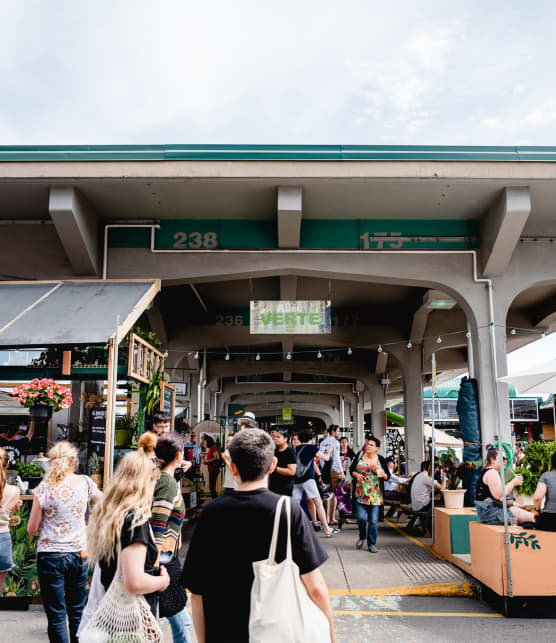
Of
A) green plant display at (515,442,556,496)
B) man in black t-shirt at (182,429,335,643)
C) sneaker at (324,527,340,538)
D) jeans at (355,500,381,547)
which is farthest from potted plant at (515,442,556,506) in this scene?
man in black t-shirt at (182,429,335,643)

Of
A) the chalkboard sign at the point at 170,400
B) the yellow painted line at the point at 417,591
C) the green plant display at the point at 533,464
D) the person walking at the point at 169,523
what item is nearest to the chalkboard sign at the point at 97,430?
the chalkboard sign at the point at 170,400

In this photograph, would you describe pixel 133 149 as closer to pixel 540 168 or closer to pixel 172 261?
pixel 172 261

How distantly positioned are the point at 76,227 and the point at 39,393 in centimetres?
341

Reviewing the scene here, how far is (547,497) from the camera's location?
576 centimetres

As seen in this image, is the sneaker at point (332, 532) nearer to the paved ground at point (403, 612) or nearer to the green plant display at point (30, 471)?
the paved ground at point (403, 612)

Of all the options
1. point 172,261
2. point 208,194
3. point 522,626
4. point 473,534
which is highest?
point 208,194

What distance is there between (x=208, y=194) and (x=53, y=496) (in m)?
6.45

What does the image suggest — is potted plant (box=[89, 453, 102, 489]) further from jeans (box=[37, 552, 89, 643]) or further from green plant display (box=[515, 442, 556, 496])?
green plant display (box=[515, 442, 556, 496])

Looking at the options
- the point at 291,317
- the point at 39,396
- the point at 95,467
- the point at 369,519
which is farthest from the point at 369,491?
the point at 39,396

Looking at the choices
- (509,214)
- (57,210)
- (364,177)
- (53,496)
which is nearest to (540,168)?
(509,214)

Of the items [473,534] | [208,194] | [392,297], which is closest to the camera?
[473,534]

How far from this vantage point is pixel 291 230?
10.0m

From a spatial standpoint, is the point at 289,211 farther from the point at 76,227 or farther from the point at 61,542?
the point at 61,542

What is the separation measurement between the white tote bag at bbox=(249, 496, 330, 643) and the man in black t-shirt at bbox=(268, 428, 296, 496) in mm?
5574
